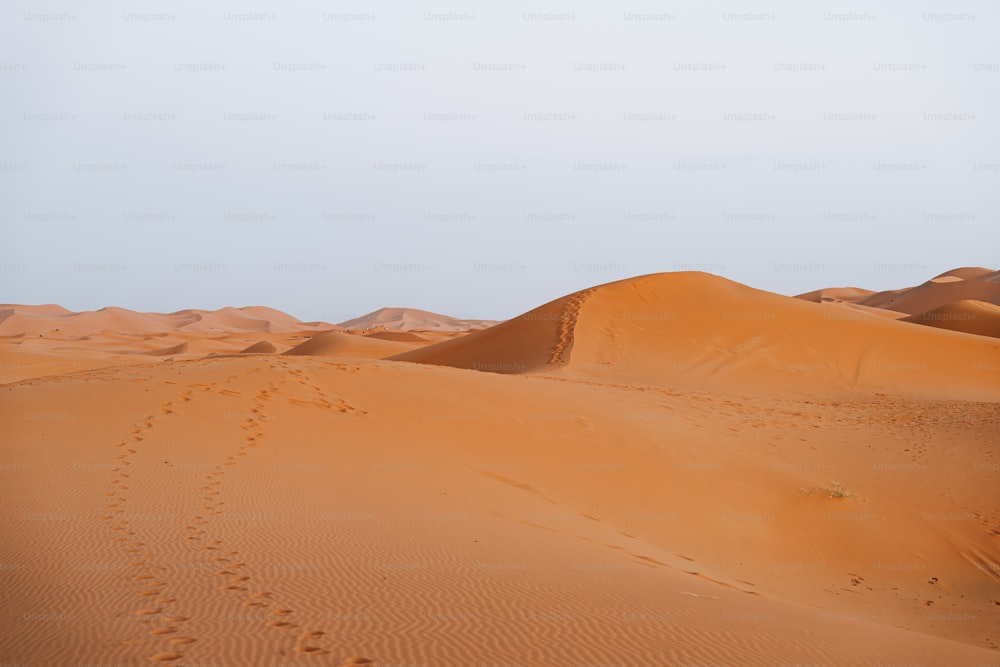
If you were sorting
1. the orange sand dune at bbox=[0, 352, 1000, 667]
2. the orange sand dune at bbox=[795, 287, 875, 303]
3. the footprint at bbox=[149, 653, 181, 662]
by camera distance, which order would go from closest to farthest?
the footprint at bbox=[149, 653, 181, 662] → the orange sand dune at bbox=[0, 352, 1000, 667] → the orange sand dune at bbox=[795, 287, 875, 303]

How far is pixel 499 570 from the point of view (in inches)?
229

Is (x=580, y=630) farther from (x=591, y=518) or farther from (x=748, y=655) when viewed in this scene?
(x=591, y=518)

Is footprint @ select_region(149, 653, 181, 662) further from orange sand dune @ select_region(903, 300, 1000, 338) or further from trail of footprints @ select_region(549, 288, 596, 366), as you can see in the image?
orange sand dune @ select_region(903, 300, 1000, 338)

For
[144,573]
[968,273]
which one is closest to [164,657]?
[144,573]

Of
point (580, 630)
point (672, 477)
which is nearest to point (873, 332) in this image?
point (672, 477)

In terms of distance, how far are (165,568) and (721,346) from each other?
2190 cm

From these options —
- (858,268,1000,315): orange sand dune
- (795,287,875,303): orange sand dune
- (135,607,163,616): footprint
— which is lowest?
(135,607,163,616): footprint

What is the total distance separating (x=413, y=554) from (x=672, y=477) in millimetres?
6321

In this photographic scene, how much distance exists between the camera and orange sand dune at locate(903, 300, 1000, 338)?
130ft

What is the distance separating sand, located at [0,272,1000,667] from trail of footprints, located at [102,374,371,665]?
0.03 m

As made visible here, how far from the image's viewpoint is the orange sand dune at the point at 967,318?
39.6 meters

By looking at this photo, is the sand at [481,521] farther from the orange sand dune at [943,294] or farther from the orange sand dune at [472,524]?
the orange sand dune at [943,294]

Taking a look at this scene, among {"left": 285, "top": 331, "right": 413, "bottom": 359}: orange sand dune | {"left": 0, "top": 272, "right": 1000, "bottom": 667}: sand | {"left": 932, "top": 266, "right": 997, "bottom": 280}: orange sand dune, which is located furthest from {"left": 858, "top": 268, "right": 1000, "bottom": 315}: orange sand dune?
{"left": 0, "top": 272, "right": 1000, "bottom": 667}: sand

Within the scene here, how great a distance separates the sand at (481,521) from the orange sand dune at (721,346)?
2.14 m
